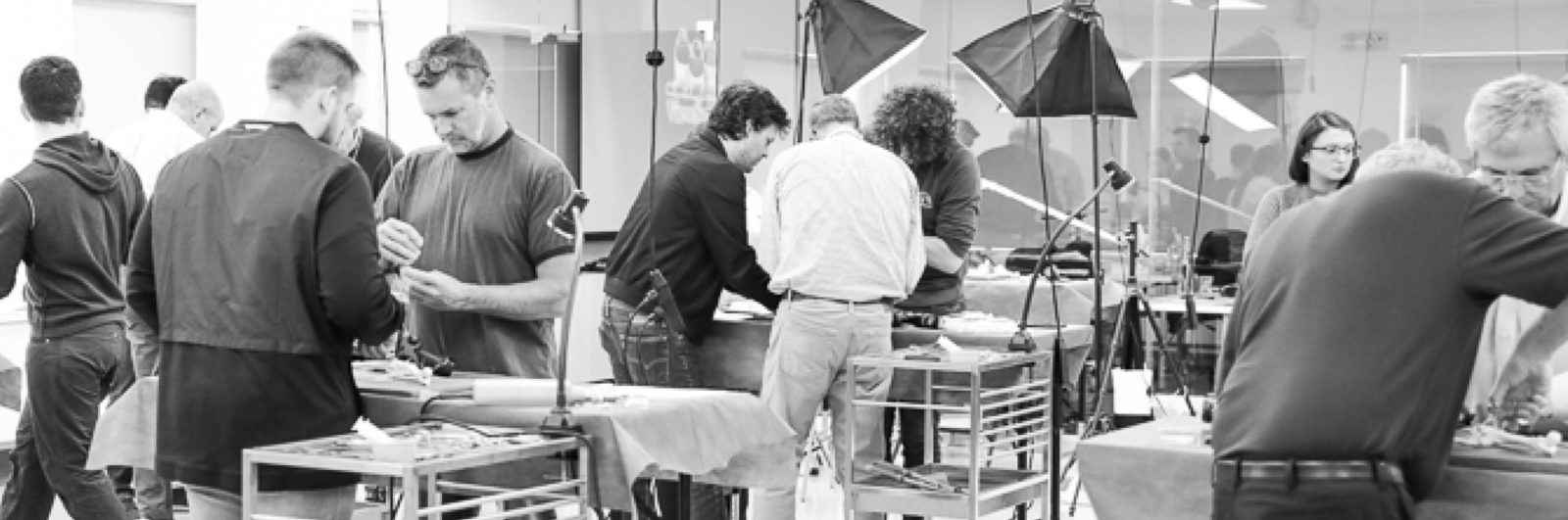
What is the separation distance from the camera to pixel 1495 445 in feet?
10.00

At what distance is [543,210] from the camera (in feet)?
14.0

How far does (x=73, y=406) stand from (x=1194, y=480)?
11.1 feet

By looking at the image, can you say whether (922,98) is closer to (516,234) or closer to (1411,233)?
(516,234)

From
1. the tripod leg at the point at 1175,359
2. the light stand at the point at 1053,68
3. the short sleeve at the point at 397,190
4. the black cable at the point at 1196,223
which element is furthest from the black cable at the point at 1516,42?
the short sleeve at the point at 397,190

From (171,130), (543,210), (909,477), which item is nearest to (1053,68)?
(909,477)

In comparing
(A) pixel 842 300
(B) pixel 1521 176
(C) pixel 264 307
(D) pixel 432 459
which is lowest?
(D) pixel 432 459

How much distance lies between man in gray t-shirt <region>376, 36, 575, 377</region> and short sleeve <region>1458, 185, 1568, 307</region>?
210cm

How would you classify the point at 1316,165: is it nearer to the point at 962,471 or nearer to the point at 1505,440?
the point at 962,471

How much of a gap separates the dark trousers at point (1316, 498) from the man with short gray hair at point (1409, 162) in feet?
1.53

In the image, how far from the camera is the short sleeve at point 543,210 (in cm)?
426

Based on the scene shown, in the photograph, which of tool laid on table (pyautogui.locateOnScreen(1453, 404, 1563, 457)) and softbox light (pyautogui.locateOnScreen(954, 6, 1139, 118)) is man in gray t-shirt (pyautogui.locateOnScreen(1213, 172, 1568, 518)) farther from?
softbox light (pyautogui.locateOnScreen(954, 6, 1139, 118))

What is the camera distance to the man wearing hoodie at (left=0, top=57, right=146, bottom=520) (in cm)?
530


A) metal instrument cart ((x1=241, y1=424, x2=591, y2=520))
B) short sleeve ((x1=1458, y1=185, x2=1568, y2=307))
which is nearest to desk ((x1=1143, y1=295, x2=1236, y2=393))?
metal instrument cart ((x1=241, y1=424, x2=591, y2=520))

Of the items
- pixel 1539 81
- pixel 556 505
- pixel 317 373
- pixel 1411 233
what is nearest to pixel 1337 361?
pixel 1411 233
